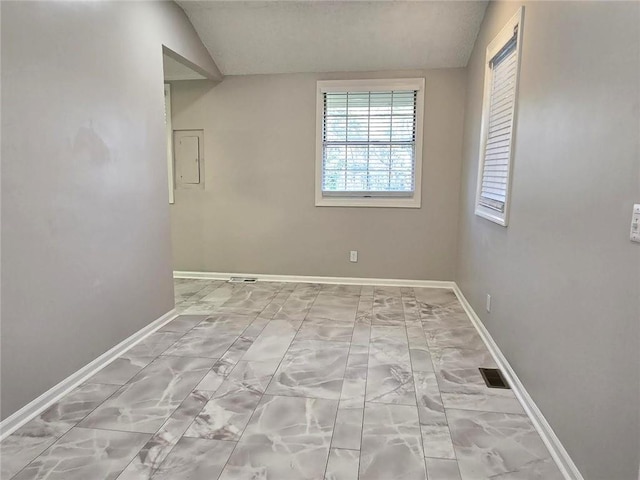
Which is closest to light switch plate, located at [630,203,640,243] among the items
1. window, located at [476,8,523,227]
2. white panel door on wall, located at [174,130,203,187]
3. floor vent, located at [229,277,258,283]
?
window, located at [476,8,523,227]

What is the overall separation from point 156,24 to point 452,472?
3523mm

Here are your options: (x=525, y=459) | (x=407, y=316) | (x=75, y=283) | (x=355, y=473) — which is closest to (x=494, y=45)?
(x=407, y=316)

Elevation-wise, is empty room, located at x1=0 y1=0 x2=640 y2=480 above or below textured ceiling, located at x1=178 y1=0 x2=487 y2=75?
below

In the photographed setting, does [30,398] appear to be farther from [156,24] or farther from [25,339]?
[156,24]

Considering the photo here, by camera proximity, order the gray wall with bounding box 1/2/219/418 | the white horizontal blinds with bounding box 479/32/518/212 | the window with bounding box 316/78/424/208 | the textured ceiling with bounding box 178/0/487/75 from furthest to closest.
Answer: the window with bounding box 316/78/424/208, the textured ceiling with bounding box 178/0/487/75, the white horizontal blinds with bounding box 479/32/518/212, the gray wall with bounding box 1/2/219/418

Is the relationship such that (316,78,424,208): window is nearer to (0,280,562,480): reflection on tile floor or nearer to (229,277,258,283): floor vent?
(229,277,258,283): floor vent

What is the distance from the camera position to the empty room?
1705 millimetres

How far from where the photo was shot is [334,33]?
3.97 m

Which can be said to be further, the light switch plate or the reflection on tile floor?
the reflection on tile floor

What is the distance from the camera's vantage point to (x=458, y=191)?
4457mm

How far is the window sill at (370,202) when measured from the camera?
4562 mm

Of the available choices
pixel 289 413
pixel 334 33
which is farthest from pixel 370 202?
pixel 289 413

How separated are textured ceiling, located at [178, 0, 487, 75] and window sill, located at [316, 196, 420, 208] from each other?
4.52 feet

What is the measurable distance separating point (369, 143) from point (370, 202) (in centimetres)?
65
